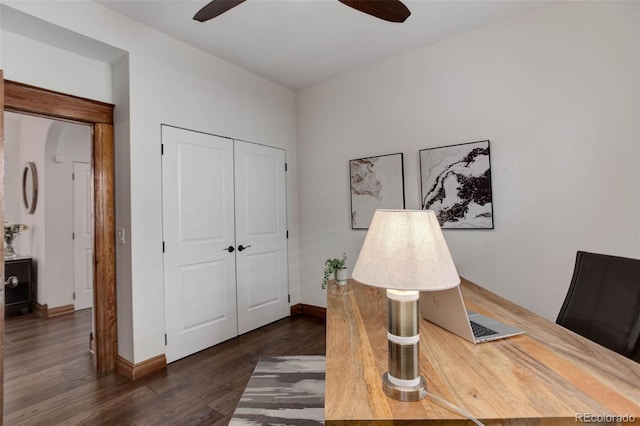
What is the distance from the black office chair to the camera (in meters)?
1.25

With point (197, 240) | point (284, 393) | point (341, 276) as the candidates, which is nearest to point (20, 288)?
point (197, 240)

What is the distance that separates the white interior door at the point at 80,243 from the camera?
4.32 metres

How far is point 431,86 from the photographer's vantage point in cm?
307

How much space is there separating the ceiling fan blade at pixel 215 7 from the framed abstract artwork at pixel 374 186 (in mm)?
2047

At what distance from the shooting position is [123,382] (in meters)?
2.46

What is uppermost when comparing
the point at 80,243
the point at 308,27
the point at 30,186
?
the point at 308,27

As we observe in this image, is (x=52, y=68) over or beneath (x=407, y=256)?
over

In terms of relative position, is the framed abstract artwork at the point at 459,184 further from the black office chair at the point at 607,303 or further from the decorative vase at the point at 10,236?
the decorative vase at the point at 10,236

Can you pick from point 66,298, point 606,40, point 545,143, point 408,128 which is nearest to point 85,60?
point 408,128

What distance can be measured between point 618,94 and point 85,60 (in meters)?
4.08

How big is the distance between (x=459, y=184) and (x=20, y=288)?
18.0 feet

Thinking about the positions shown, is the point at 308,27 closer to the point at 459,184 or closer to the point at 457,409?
the point at 459,184

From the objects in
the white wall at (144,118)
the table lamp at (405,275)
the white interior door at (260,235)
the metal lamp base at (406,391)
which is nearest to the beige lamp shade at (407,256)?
the table lamp at (405,275)

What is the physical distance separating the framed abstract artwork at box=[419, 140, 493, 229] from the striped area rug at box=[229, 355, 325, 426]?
176cm
